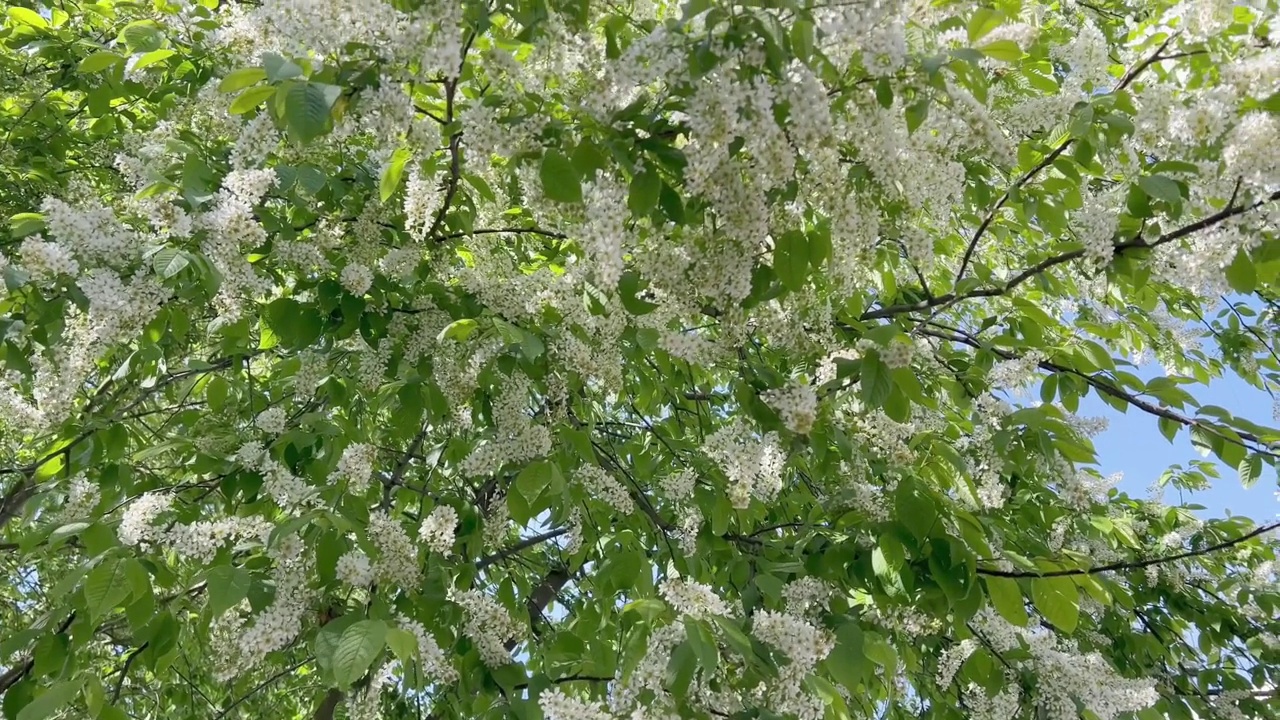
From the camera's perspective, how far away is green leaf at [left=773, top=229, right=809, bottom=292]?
2.33m

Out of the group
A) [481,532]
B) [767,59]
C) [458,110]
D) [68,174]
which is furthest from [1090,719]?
[68,174]

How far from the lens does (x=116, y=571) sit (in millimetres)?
2008

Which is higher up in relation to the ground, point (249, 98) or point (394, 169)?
point (249, 98)

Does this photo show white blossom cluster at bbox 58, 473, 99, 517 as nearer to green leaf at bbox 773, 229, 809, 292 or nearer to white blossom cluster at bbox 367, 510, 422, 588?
white blossom cluster at bbox 367, 510, 422, 588

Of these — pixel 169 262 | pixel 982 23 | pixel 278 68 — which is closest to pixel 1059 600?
pixel 982 23

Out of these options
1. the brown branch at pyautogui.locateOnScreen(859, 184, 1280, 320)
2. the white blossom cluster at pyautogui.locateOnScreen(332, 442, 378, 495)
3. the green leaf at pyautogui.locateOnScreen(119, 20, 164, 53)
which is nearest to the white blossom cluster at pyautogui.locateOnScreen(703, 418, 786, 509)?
the brown branch at pyautogui.locateOnScreen(859, 184, 1280, 320)

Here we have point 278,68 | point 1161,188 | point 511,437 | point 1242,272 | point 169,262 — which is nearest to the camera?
point 278,68

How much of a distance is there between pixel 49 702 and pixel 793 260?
208cm

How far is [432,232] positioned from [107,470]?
1.46m

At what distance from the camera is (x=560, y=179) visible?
2104 mm

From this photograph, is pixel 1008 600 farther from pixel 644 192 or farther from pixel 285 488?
pixel 285 488

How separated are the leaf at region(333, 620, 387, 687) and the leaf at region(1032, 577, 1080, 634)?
1.81 metres

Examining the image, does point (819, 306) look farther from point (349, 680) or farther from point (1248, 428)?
point (349, 680)

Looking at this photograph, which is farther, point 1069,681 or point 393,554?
point 1069,681
